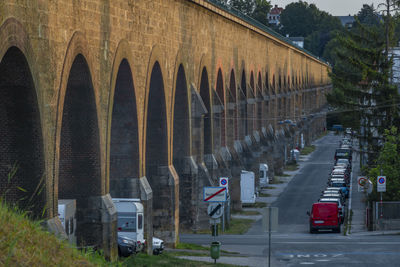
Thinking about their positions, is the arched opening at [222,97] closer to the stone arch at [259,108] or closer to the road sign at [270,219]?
the stone arch at [259,108]

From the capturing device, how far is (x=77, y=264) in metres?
12.7

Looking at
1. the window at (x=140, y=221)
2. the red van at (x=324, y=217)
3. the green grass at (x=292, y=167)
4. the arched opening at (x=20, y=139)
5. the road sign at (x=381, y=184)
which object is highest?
the arched opening at (x=20, y=139)

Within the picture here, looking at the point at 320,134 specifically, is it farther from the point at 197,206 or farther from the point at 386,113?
the point at 197,206

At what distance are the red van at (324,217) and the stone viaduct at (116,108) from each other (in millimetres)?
5408

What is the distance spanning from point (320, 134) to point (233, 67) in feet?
290

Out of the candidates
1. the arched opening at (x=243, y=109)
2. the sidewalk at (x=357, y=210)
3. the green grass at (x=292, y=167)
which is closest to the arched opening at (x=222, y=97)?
the arched opening at (x=243, y=109)

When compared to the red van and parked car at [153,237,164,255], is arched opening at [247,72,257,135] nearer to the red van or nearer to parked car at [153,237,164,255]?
the red van

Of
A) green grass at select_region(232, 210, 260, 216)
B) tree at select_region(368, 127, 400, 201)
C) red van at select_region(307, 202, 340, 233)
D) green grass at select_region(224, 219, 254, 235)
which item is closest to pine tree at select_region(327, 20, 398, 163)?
green grass at select_region(232, 210, 260, 216)

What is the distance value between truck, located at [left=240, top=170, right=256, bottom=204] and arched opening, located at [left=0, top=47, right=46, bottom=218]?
30.6 metres

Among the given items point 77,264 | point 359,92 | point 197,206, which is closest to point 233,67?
point 359,92

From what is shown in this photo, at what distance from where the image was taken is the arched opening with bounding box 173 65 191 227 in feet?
124

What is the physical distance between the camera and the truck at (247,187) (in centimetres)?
5028

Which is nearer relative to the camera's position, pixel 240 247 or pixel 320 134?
pixel 240 247

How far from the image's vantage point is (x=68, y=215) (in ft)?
76.1
